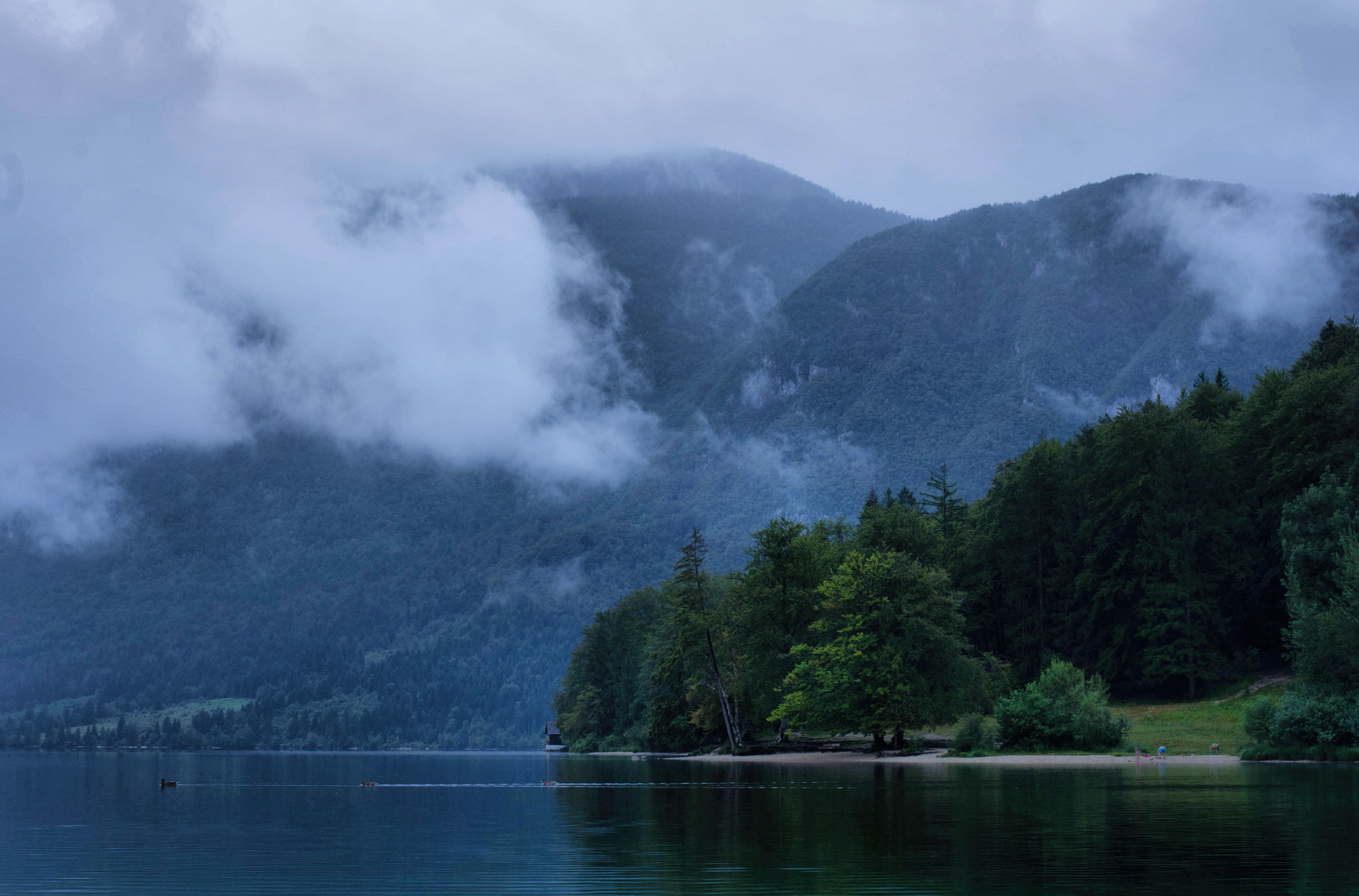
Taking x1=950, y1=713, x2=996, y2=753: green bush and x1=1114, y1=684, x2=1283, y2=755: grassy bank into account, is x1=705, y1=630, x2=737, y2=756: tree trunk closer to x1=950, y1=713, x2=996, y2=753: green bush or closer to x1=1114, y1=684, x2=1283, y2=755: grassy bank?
x1=950, y1=713, x2=996, y2=753: green bush

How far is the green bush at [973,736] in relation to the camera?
79.2 meters

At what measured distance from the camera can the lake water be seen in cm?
2484

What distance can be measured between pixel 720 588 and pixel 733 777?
42122 millimetres

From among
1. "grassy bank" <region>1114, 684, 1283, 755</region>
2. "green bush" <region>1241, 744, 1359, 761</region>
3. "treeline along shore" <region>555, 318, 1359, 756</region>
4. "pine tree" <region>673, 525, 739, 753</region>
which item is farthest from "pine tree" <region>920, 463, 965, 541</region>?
"green bush" <region>1241, 744, 1359, 761</region>

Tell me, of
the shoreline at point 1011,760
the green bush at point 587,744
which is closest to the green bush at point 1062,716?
the shoreline at point 1011,760

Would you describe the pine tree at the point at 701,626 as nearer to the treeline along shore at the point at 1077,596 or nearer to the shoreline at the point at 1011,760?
the treeline along shore at the point at 1077,596

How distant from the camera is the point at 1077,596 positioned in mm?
102438

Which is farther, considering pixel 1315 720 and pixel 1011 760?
pixel 1011 760

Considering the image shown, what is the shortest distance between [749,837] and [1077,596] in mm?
75562

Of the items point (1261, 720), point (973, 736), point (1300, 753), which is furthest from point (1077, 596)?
point (1300, 753)

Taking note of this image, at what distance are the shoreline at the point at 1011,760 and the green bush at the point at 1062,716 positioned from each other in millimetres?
2603

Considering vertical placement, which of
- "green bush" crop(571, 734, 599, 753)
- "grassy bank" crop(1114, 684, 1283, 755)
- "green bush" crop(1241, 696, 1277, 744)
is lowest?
"green bush" crop(571, 734, 599, 753)

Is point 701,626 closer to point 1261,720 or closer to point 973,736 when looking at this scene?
point 973,736

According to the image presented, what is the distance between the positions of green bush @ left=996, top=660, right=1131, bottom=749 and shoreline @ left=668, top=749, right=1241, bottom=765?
2603 millimetres
